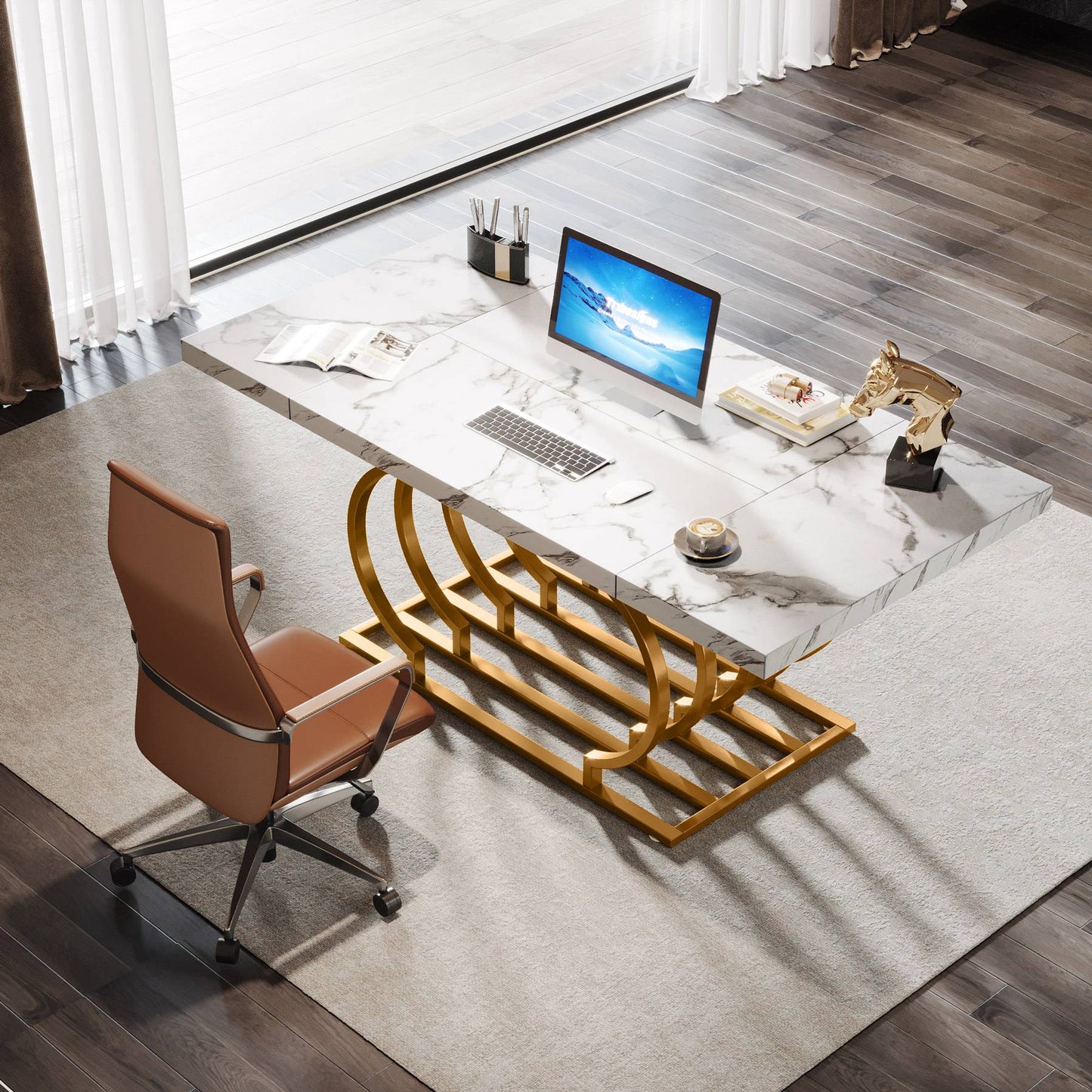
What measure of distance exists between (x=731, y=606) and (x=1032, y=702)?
1.21m

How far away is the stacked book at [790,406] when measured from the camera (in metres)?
3.57

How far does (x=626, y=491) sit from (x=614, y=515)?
73 millimetres

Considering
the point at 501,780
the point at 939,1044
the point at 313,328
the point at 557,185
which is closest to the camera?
the point at 939,1044

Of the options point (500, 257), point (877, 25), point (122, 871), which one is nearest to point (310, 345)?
point (500, 257)

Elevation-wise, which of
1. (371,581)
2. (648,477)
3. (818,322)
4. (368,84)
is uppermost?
(648,477)

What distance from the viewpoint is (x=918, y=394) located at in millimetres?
3371

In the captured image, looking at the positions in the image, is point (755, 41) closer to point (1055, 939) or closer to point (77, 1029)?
point (1055, 939)

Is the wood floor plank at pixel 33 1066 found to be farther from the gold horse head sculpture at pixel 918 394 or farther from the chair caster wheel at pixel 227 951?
→ the gold horse head sculpture at pixel 918 394

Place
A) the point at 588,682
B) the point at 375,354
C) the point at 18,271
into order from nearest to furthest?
the point at 375,354 < the point at 588,682 < the point at 18,271

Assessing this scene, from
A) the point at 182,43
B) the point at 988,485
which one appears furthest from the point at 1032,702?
the point at 182,43

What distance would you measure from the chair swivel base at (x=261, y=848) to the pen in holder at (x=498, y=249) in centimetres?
145

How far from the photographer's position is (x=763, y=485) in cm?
344

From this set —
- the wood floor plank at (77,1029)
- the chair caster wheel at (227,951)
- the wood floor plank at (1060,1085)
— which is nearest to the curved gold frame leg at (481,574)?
the chair caster wheel at (227,951)

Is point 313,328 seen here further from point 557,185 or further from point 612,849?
point 557,185
